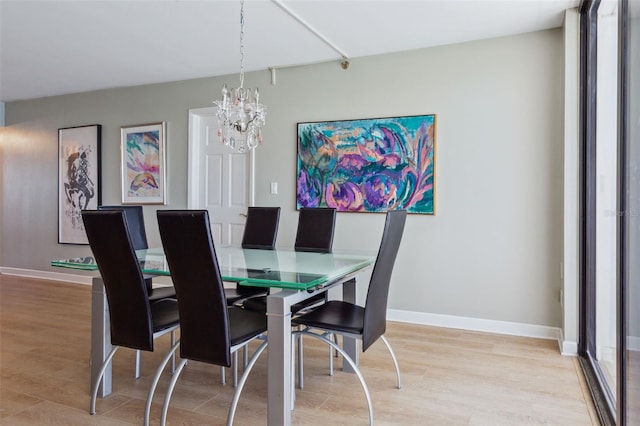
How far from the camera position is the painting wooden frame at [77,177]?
17.5ft

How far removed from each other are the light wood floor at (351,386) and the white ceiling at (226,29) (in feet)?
7.86

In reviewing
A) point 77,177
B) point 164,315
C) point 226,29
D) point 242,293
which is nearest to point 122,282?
point 164,315

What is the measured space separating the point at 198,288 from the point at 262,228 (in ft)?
5.13

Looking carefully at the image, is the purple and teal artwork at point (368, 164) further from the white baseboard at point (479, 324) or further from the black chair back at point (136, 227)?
the black chair back at point (136, 227)

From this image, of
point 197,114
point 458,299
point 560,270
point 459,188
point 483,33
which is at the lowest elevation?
point 458,299

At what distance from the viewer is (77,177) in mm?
5488

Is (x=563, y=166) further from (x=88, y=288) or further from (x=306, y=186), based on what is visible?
(x=88, y=288)

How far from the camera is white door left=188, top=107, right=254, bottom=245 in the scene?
4.59m

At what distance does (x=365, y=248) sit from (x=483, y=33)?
2.04 metres

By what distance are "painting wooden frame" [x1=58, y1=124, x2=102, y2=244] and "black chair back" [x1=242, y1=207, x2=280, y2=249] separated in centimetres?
292

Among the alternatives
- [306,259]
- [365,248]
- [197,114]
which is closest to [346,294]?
[306,259]

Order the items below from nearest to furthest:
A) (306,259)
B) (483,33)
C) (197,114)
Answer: (306,259), (483,33), (197,114)

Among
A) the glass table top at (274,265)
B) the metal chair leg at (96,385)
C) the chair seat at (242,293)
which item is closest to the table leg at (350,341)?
the glass table top at (274,265)

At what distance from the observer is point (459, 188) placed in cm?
364
